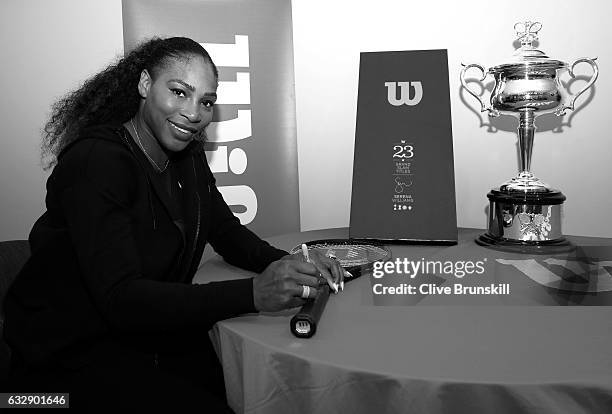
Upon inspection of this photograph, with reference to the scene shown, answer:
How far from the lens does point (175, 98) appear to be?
51.4 inches

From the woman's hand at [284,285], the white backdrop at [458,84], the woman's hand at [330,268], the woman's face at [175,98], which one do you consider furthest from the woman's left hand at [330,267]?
the white backdrop at [458,84]

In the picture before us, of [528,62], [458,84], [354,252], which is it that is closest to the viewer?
[354,252]

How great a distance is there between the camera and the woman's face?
1305 millimetres

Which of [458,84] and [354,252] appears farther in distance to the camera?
[458,84]

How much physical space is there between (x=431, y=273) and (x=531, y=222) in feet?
1.30

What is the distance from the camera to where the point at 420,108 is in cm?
159

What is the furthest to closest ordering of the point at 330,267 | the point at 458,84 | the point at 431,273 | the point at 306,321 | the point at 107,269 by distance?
the point at 458,84
the point at 431,273
the point at 330,267
the point at 107,269
the point at 306,321

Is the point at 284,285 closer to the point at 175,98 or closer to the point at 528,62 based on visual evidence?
the point at 175,98

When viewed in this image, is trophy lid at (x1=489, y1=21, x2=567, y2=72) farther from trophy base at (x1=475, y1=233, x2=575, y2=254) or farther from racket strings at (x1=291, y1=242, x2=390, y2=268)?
racket strings at (x1=291, y1=242, x2=390, y2=268)

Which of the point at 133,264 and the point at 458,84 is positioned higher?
the point at 458,84

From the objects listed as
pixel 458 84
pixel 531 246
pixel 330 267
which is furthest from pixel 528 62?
pixel 330 267

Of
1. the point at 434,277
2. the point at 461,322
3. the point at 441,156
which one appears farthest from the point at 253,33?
the point at 461,322

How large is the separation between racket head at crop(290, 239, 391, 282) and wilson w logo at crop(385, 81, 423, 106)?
402 millimetres

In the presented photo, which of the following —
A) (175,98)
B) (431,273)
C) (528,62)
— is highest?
(528,62)
